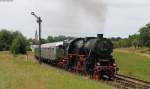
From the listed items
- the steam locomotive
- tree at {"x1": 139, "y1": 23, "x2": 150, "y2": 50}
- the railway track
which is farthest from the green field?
tree at {"x1": 139, "y1": 23, "x2": 150, "y2": 50}

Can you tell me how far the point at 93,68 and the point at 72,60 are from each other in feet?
14.8

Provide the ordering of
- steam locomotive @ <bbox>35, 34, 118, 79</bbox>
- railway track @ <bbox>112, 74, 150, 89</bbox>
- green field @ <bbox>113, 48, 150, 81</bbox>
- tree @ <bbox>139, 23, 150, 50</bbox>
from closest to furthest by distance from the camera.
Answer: railway track @ <bbox>112, 74, 150, 89</bbox>, steam locomotive @ <bbox>35, 34, 118, 79</bbox>, green field @ <bbox>113, 48, 150, 81</bbox>, tree @ <bbox>139, 23, 150, 50</bbox>

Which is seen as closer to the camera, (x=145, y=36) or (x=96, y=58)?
(x=96, y=58)

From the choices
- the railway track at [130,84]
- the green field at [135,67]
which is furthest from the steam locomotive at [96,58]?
the green field at [135,67]

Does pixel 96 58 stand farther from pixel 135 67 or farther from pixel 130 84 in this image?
pixel 135 67

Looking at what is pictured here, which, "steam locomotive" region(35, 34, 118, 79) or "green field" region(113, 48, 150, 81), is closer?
"steam locomotive" region(35, 34, 118, 79)

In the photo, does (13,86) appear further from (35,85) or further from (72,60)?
(72,60)

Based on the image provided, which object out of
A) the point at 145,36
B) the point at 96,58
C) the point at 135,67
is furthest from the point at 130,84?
the point at 145,36

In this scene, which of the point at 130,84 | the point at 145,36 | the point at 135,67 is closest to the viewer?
the point at 130,84

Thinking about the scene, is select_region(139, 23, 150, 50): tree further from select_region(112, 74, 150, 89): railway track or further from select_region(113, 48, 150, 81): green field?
select_region(112, 74, 150, 89): railway track

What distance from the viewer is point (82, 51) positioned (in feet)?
96.1

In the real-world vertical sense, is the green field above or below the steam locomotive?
below

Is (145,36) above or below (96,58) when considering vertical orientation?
above

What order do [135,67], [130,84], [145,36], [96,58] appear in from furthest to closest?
[145,36] → [135,67] → [96,58] → [130,84]
